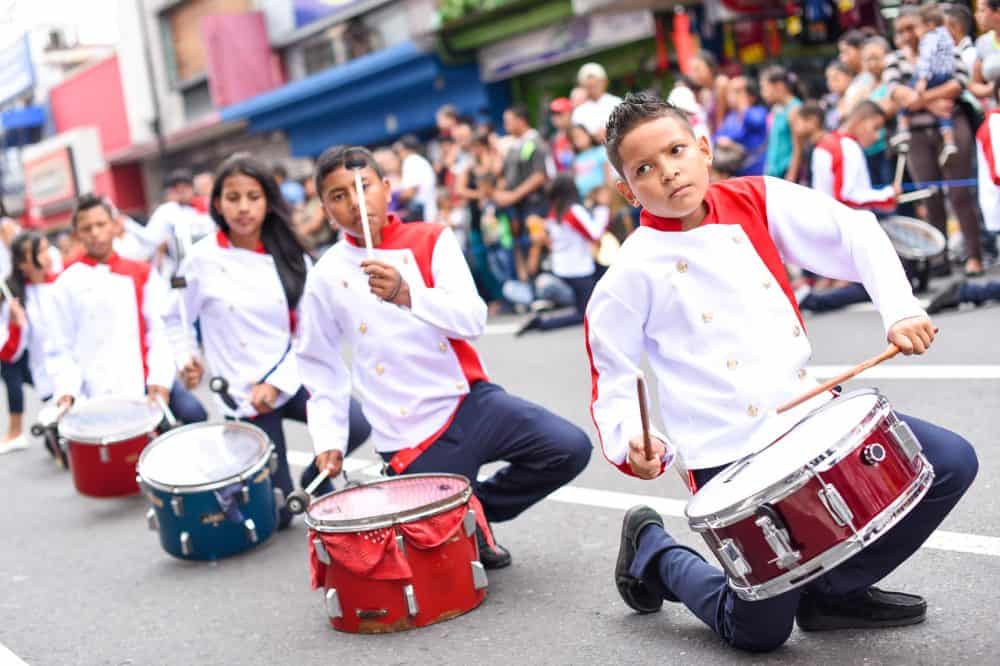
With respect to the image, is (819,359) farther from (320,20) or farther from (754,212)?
(320,20)

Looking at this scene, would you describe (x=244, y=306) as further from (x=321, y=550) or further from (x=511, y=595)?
(x=511, y=595)

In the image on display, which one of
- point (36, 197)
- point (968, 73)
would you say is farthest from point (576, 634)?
point (36, 197)

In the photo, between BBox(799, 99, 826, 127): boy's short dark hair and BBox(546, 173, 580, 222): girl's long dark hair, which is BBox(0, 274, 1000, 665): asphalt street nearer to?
BBox(799, 99, 826, 127): boy's short dark hair

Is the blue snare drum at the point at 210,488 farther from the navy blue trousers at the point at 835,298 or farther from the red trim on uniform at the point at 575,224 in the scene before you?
the red trim on uniform at the point at 575,224

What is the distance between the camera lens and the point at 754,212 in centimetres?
355

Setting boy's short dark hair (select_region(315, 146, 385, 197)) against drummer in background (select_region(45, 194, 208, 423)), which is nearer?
boy's short dark hair (select_region(315, 146, 385, 197))

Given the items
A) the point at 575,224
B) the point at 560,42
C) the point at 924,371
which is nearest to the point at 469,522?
the point at 924,371

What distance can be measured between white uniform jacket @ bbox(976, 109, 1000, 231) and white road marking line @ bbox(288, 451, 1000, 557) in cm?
305

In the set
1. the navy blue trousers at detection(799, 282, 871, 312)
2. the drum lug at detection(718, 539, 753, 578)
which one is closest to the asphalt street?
the drum lug at detection(718, 539, 753, 578)

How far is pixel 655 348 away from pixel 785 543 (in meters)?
0.79

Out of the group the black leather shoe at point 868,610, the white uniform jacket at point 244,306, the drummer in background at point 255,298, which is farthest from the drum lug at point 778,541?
the white uniform jacket at point 244,306

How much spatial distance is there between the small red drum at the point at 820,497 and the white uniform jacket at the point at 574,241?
825 cm

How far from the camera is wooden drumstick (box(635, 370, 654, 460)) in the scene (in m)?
3.10

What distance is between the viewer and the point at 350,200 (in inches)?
187
